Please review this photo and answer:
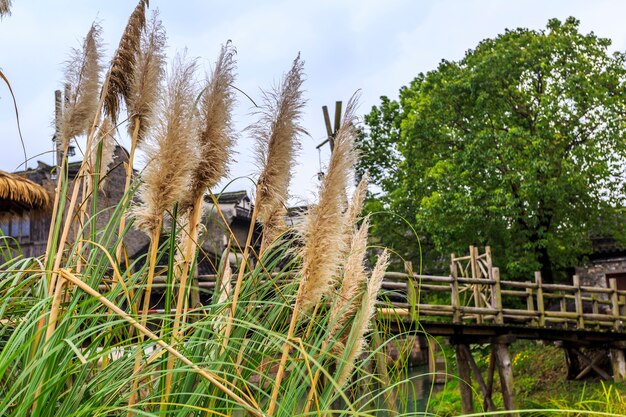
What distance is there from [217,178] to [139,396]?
0.59m

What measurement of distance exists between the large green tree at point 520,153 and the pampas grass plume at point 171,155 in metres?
15.9

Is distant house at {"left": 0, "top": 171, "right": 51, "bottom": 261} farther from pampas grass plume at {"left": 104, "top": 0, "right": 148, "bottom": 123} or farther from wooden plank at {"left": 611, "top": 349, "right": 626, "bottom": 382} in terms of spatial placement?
wooden plank at {"left": 611, "top": 349, "right": 626, "bottom": 382}

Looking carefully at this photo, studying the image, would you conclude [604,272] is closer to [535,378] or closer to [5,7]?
[535,378]

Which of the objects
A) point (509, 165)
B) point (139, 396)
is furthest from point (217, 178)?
point (509, 165)

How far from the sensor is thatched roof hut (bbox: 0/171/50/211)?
9.08 m

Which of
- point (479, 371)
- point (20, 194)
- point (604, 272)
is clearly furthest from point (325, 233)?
point (604, 272)

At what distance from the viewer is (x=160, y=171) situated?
1831 millimetres

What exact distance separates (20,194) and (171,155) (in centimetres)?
799

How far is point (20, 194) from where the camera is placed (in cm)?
920

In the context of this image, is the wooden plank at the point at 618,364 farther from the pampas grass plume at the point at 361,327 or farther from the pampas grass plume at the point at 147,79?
the pampas grass plume at the point at 147,79

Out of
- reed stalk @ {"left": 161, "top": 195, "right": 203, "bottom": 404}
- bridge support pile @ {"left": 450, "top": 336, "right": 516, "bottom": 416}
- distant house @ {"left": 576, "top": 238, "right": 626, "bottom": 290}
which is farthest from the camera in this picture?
distant house @ {"left": 576, "top": 238, "right": 626, "bottom": 290}

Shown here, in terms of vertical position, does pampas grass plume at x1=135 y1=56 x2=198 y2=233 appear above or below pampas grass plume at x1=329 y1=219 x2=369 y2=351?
above

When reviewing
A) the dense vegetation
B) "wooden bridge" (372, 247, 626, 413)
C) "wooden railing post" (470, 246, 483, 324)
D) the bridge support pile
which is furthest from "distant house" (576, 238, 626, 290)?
the bridge support pile

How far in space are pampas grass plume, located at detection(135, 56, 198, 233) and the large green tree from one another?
1593 cm
